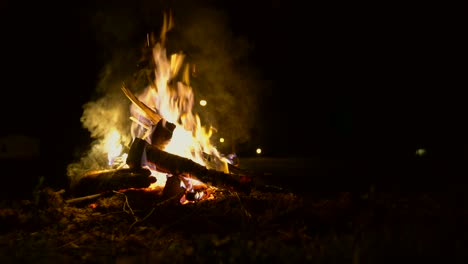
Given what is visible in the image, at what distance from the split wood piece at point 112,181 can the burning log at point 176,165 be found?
18 cm

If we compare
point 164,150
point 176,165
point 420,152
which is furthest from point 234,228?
point 420,152

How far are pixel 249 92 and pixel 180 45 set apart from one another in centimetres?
214

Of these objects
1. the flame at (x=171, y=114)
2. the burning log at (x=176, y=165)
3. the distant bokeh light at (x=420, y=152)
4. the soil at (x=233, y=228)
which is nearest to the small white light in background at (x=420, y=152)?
the distant bokeh light at (x=420, y=152)

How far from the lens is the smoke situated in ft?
28.3

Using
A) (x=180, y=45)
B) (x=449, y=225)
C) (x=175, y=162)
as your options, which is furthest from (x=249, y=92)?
(x=449, y=225)

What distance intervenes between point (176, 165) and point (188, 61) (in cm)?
384

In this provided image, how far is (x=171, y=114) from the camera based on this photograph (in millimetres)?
8148

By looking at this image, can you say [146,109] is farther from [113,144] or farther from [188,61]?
[188,61]

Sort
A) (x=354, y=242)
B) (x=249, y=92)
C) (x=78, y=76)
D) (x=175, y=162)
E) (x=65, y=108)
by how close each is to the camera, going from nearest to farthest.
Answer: (x=354, y=242) < (x=175, y=162) < (x=249, y=92) < (x=78, y=76) < (x=65, y=108)

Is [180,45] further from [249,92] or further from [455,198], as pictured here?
[455,198]

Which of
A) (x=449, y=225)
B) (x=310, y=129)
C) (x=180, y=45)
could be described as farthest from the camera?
(x=310, y=129)

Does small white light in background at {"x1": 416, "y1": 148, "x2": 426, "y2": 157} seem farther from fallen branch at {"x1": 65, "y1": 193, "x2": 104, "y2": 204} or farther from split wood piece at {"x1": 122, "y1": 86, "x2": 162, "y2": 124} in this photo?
fallen branch at {"x1": 65, "y1": 193, "x2": 104, "y2": 204}

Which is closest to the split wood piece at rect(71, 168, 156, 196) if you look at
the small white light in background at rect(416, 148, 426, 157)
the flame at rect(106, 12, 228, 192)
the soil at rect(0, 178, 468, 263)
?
the soil at rect(0, 178, 468, 263)

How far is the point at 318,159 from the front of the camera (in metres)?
13.6
